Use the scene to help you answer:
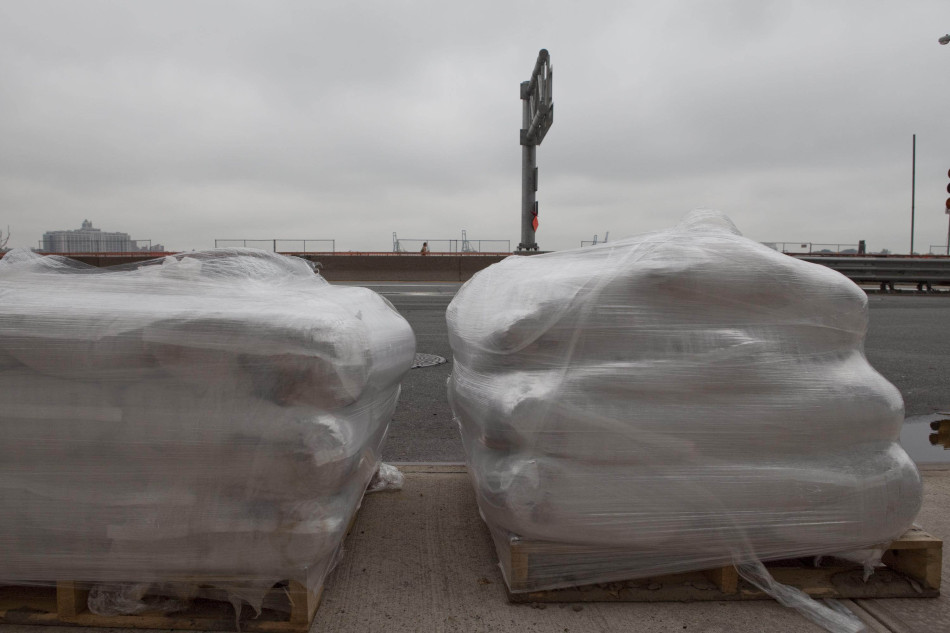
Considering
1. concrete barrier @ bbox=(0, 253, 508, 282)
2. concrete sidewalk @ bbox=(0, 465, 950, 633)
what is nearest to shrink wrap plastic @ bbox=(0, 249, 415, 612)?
concrete sidewalk @ bbox=(0, 465, 950, 633)

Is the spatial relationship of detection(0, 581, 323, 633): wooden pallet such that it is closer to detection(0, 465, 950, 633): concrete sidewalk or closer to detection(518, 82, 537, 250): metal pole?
detection(0, 465, 950, 633): concrete sidewalk

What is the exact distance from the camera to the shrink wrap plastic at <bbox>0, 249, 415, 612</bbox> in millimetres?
1938

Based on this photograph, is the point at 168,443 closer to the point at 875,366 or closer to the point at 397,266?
the point at 875,366

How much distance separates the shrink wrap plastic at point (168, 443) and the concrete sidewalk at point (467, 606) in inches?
9.6

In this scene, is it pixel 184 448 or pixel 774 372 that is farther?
pixel 774 372

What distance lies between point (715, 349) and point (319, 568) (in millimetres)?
1428

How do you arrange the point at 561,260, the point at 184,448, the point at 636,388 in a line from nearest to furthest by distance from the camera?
the point at 184,448 → the point at 636,388 → the point at 561,260

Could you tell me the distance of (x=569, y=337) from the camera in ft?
7.18

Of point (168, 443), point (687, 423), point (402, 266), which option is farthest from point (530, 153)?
point (168, 443)

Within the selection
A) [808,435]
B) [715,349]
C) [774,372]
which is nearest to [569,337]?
[715,349]

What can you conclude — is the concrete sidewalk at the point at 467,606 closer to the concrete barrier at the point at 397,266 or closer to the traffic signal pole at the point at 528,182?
the traffic signal pole at the point at 528,182

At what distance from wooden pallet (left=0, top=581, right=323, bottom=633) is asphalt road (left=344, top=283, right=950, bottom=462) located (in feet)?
5.62

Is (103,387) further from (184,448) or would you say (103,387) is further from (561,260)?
(561,260)

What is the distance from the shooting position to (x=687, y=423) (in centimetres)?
213
